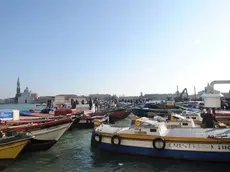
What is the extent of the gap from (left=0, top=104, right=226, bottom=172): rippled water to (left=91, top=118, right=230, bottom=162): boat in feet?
1.13

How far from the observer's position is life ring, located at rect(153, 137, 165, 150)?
11880mm

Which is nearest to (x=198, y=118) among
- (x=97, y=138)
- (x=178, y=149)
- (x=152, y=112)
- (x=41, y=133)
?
(x=178, y=149)

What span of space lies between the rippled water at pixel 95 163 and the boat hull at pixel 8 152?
426 mm

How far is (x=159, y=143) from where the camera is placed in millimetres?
11969

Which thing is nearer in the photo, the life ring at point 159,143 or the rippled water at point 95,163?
the rippled water at point 95,163

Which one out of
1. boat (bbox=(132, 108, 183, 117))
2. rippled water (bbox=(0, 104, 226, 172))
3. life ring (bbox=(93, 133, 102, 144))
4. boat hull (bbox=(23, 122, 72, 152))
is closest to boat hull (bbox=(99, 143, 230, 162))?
rippled water (bbox=(0, 104, 226, 172))

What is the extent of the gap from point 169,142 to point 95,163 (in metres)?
4.06

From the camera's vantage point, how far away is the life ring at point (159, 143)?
468 inches

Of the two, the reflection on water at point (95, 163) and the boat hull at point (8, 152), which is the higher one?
the boat hull at point (8, 152)

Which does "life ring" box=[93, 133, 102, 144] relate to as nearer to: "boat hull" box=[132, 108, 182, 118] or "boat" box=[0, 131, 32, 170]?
"boat" box=[0, 131, 32, 170]

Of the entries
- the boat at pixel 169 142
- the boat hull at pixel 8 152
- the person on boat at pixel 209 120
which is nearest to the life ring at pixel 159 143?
the boat at pixel 169 142

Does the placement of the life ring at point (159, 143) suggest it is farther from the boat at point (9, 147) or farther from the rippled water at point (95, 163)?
the boat at point (9, 147)

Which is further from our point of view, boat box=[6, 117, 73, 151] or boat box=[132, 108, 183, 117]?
boat box=[132, 108, 183, 117]

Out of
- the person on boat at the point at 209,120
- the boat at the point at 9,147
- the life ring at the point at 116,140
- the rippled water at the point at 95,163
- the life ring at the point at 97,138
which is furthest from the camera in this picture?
the life ring at the point at 97,138
